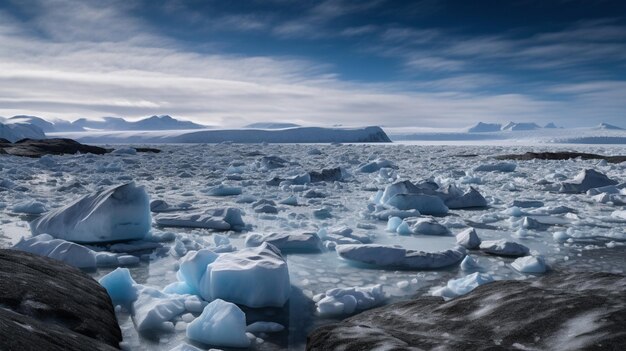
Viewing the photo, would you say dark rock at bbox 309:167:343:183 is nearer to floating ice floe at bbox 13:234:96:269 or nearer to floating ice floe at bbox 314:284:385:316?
floating ice floe at bbox 13:234:96:269

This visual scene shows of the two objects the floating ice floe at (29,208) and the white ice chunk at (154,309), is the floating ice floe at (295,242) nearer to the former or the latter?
the white ice chunk at (154,309)

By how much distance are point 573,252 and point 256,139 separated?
64.2 m

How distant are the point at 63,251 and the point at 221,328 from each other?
1860mm

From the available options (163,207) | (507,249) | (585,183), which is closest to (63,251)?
(163,207)

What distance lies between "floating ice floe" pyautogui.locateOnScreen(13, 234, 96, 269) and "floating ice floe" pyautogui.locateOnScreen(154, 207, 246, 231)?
1789 mm

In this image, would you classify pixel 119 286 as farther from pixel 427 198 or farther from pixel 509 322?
pixel 427 198

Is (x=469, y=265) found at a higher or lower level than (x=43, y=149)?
lower

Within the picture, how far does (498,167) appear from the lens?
13961 mm

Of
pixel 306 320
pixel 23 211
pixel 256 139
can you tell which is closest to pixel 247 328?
pixel 306 320

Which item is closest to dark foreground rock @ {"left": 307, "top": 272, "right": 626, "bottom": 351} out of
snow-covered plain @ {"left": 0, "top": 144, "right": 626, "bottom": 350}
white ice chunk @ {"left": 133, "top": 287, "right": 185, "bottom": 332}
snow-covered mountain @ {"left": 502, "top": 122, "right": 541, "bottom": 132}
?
snow-covered plain @ {"left": 0, "top": 144, "right": 626, "bottom": 350}

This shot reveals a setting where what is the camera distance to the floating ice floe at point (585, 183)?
870 centimetres

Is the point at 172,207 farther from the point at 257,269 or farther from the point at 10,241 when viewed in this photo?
the point at 257,269

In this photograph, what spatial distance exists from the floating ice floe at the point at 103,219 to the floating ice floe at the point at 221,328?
7.75ft

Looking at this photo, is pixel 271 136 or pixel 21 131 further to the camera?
pixel 271 136
